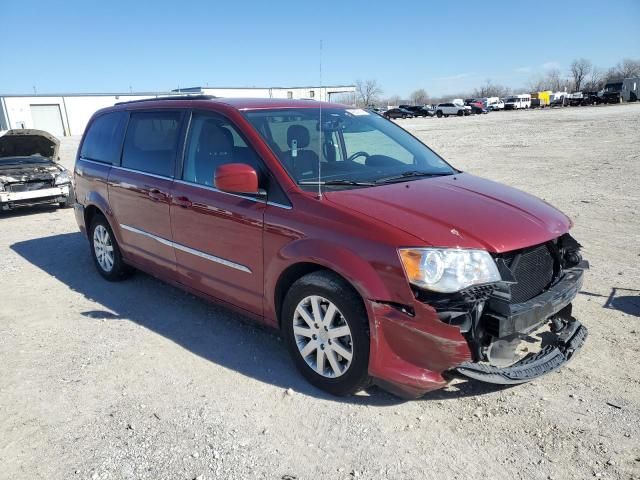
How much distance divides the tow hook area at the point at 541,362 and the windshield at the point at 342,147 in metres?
1.45

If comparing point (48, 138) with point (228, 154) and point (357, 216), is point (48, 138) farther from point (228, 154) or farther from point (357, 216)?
point (357, 216)

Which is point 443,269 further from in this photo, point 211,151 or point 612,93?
point 612,93

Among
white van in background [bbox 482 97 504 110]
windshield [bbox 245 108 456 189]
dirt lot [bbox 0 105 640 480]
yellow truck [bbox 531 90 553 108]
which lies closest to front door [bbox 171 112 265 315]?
windshield [bbox 245 108 456 189]

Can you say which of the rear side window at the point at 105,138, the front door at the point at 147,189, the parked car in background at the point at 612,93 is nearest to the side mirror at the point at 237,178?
the front door at the point at 147,189

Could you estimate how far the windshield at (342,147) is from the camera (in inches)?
143

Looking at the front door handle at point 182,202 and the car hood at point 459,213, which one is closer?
the car hood at point 459,213

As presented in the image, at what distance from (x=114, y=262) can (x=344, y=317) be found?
11.4 ft

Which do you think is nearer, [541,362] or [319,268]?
[541,362]

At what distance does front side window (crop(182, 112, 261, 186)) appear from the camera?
3.78m

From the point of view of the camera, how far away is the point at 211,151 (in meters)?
4.04

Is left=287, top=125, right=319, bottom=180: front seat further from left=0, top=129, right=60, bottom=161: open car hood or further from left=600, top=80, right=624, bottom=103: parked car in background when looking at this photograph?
left=600, top=80, right=624, bottom=103: parked car in background

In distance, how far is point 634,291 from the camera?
4.68m

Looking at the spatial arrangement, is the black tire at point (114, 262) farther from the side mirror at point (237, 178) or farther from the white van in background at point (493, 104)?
the white van in background at point (493, 104)

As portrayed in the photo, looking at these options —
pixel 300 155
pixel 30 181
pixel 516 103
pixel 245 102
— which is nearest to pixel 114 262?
pixel 245 102
